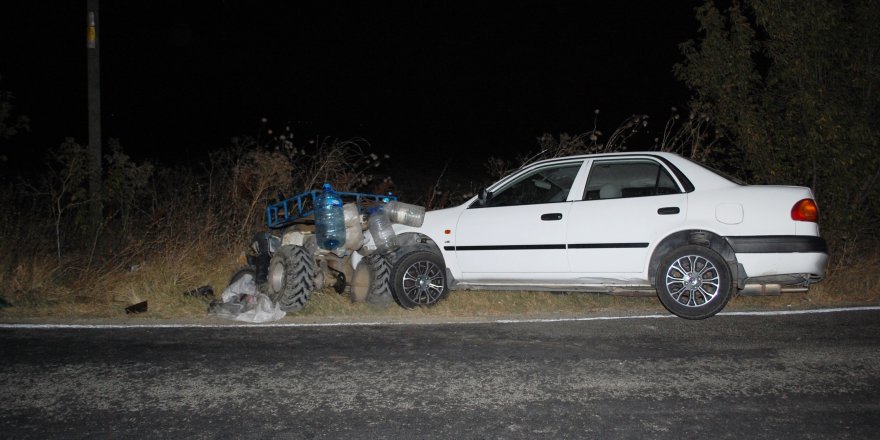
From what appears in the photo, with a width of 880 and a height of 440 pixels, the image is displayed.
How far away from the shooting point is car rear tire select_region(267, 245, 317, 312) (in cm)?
775

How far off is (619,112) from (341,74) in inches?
835

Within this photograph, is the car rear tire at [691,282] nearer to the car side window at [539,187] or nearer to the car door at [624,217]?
the car door at [624,217]

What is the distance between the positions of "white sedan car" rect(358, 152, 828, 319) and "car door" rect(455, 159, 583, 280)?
11mm

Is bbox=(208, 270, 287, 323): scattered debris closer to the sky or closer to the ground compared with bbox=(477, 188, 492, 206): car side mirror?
closer to the ground

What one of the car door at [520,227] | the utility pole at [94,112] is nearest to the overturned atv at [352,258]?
the car door at [520,227]

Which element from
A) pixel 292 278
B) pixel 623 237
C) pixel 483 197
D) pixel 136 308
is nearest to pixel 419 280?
pixel 483 197

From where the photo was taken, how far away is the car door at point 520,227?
7.43 m

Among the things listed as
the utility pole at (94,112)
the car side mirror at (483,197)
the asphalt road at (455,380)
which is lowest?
the asphalt road at (455,380)

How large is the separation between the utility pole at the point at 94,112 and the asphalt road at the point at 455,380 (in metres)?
3.65

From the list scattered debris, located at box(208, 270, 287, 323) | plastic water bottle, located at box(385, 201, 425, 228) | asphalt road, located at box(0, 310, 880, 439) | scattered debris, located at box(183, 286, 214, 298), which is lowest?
asphalt road, located at box(0, 310, 880, 439)

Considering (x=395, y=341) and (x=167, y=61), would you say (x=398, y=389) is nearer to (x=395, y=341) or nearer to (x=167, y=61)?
(x=395, y=341)

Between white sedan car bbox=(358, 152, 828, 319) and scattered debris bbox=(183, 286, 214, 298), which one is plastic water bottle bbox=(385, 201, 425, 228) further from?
scattered debris bbox=(183, 286, 214, 298)

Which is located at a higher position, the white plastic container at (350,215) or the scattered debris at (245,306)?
the white plastic container at (350,215)

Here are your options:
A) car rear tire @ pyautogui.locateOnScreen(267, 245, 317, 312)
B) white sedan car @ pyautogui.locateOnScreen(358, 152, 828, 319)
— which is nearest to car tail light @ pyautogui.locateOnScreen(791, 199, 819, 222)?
white sedan car @ pyautogui.locateOnScreen(358, 152, 828, 319)
